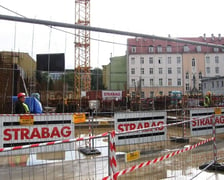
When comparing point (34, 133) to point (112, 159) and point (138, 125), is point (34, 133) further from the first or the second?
point (112, 159)

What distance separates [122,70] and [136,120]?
2.21 m

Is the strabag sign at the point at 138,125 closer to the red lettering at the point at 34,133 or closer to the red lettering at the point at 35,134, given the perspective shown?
the red lettering at the point at 34,133

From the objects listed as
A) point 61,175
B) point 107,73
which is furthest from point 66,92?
point 61,175

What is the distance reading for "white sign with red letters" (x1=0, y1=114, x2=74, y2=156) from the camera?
635cm

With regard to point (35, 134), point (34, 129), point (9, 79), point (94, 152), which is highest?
point (9, 79)

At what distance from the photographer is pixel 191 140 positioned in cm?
966

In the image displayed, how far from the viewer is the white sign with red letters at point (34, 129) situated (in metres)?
6.35

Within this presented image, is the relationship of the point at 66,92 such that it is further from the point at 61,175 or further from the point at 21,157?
the point at 61,175

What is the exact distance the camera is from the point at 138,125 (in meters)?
7.41

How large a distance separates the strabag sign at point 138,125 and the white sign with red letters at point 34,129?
1406 mm

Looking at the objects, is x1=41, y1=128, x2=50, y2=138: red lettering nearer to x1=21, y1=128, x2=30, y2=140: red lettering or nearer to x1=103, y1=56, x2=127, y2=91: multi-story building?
x1=21, y1=128, x2=30, y2=140: red lettering

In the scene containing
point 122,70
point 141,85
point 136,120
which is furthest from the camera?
point 141,85

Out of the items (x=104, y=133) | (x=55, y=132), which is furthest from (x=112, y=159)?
(x=55, y=132)

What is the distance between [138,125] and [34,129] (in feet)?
9.81
